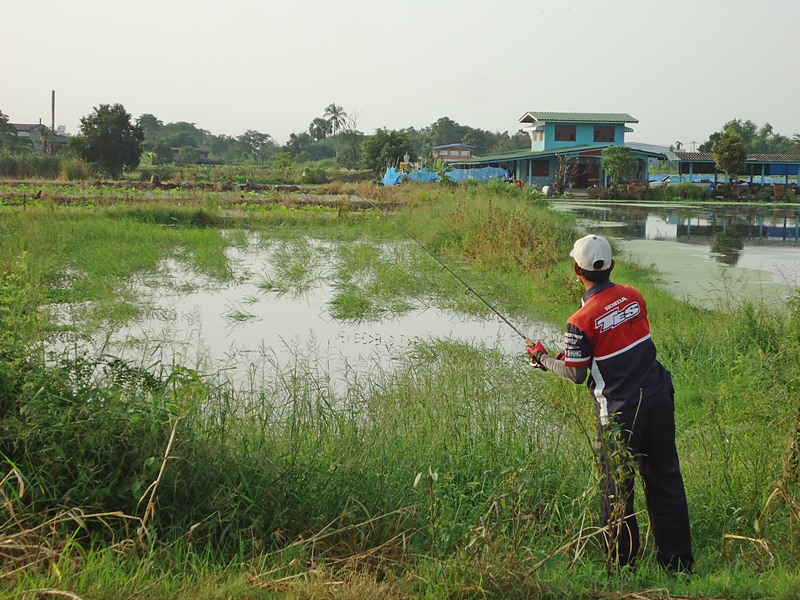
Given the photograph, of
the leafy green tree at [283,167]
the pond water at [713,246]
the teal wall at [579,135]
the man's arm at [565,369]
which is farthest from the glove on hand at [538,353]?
the teal wall at [579,135]

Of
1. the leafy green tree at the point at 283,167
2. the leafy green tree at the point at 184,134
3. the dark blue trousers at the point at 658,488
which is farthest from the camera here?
the leafy green tree at the point at 184,134

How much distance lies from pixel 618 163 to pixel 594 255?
33908mm

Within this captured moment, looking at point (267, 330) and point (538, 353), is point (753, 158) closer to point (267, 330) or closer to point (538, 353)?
point (267, 330)

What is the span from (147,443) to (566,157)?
37.4 metres

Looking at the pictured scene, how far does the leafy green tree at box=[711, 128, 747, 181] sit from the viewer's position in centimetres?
3588

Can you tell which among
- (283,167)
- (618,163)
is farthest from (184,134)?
(618,163)

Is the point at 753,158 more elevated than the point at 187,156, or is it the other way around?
the point at 187,156

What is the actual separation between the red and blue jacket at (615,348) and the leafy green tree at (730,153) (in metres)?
35.9

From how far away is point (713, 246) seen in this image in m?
16.6

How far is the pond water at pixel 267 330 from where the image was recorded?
22.7 ft

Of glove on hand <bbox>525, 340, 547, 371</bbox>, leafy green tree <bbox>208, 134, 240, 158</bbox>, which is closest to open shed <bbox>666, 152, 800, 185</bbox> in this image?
glove on hand <bbox>525, 340, 547, 371</bbox>

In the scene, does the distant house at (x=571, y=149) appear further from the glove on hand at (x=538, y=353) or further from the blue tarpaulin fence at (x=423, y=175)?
the glove on hand at (x=538, y=353)

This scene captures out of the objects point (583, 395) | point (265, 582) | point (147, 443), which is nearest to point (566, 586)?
point (265, 582)

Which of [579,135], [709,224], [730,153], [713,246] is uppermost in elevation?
[579,135]
